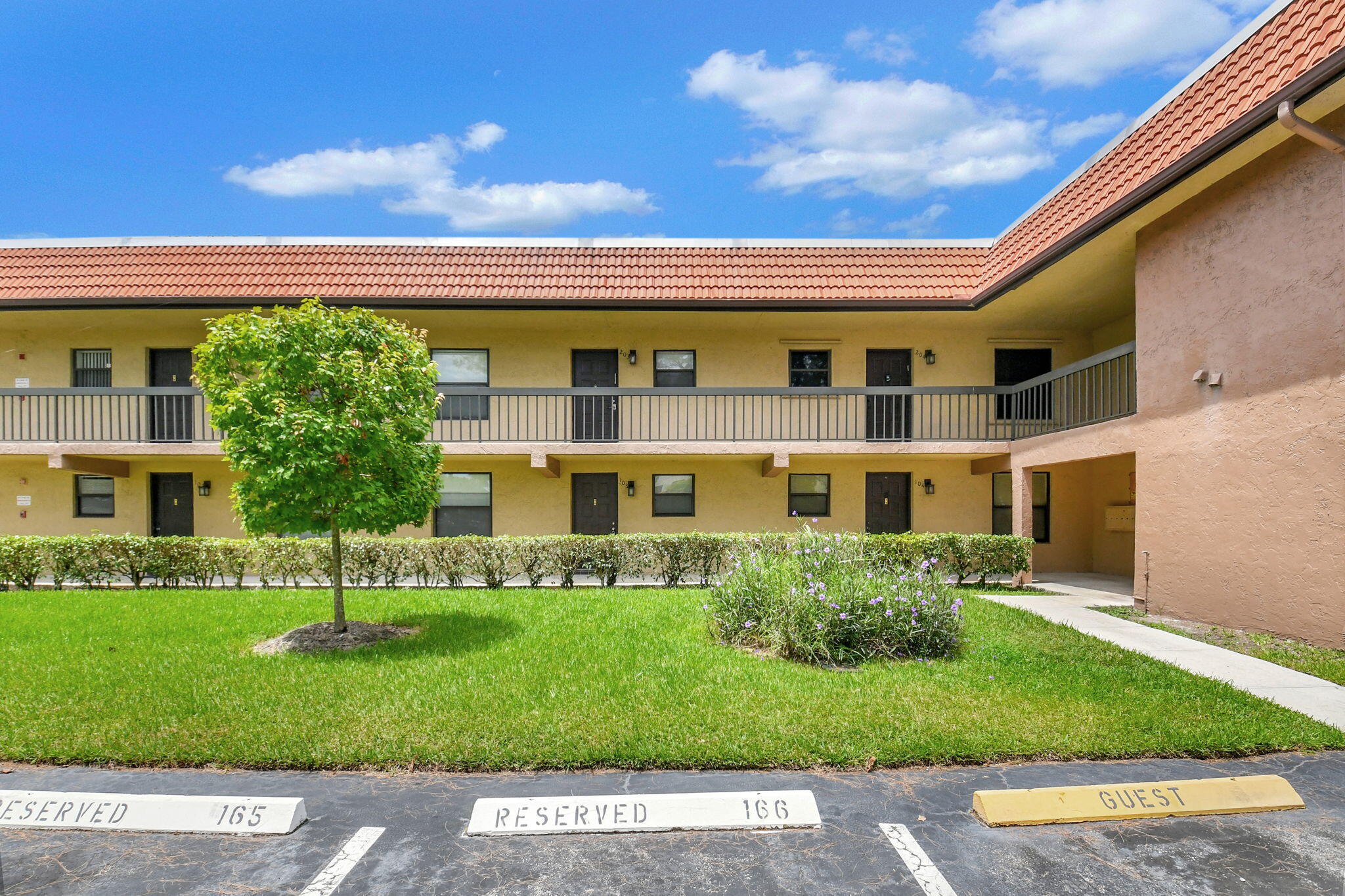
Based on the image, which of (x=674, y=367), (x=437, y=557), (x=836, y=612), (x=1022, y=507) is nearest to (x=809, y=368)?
(x=674, y=367)

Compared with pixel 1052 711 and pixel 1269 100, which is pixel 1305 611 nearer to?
pixel 1052 711

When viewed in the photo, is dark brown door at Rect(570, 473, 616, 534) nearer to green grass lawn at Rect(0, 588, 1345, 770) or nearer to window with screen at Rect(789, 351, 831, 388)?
window with screen at Rect(789, 351, 831, 388)

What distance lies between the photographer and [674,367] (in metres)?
15.5

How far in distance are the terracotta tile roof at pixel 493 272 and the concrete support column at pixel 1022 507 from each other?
3857 mm

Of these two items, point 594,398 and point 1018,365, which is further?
point 1018,365

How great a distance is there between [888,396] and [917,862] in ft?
A: 42.3

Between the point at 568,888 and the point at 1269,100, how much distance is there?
9367 mm

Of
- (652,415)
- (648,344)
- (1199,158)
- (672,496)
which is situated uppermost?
(1199,158)

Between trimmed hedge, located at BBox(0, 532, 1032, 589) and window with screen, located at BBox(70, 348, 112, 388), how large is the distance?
4.49 m

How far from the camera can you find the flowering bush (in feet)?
23.0

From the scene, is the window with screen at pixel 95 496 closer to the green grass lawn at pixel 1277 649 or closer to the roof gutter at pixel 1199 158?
the roof gutter at pixel 1199 158

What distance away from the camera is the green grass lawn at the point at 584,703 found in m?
4.75

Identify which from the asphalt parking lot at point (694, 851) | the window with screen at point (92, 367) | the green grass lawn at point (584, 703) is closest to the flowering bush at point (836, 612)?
the green grass lawn at point (584, 703)

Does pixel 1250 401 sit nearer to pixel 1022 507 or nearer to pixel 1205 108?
pixel 1205 108
